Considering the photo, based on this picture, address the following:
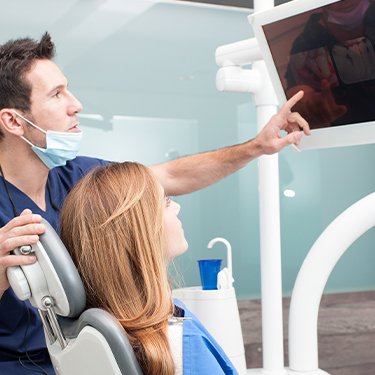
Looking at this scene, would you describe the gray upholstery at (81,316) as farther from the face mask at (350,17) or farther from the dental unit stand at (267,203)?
the dental unit stand at (267,203)

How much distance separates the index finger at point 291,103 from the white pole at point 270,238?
1.10ft

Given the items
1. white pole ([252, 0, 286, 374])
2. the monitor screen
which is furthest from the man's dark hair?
white pole ([252, 0, 286, 374])

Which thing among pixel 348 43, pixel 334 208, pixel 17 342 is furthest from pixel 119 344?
pixel 334 208

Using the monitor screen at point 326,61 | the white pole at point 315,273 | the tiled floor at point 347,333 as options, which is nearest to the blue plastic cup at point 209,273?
the white pole at point 315,273

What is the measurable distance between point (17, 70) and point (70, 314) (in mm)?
894

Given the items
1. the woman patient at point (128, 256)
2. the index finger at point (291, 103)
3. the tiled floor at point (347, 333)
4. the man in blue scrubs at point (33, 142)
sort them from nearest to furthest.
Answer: the woman patient at point (128, 256) < the man in blue scrubs at point (33, 142) < the index finger at point (291, 103) < the tiled floor at point (347, 333)

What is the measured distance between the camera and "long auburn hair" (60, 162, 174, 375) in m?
0.81

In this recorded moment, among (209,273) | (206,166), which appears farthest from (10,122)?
(209,273)

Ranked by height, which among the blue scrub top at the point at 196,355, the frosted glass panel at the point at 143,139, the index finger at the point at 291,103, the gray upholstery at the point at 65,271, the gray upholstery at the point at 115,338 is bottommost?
the blue scrub top at the point at 196,355

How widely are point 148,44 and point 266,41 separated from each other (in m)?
1.14

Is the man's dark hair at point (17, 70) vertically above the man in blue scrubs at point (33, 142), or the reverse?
the man's dark hair at point (17, 70)

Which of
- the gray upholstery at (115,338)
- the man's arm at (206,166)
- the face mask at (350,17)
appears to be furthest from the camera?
the man's arm at (206,166)

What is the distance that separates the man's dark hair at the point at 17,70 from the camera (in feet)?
4.42

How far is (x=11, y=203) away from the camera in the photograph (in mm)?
1289
